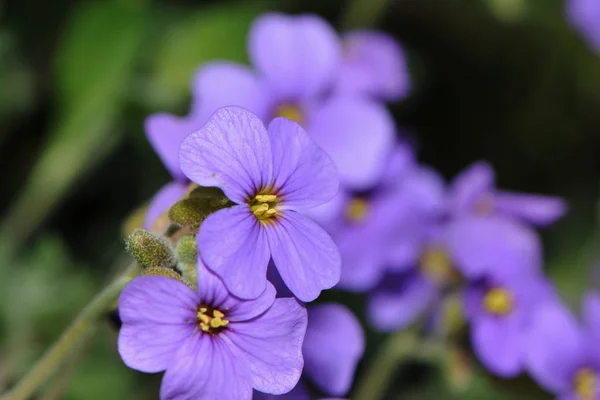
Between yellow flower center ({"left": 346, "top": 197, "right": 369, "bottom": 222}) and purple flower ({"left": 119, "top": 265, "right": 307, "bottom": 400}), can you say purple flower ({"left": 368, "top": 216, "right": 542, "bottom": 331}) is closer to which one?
yellow flower center ({"left": 346, "top": 197, "right": 369, "bottom": 222})

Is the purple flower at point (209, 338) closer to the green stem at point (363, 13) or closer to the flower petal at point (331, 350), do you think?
the flower petal at point (331, 350)

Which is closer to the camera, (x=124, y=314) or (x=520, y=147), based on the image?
(x=124, y=314)

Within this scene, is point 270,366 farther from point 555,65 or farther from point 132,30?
point 555,65

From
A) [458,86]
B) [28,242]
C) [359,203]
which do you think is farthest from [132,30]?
[458,86]

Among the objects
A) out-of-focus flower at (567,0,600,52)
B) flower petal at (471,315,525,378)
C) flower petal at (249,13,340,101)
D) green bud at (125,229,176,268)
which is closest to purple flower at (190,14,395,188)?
flower petal at (249,13,340,101)

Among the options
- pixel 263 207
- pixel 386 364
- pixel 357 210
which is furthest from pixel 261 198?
pixel 386 364

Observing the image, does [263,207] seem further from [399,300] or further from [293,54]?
[399,300]

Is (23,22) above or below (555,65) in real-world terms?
below
